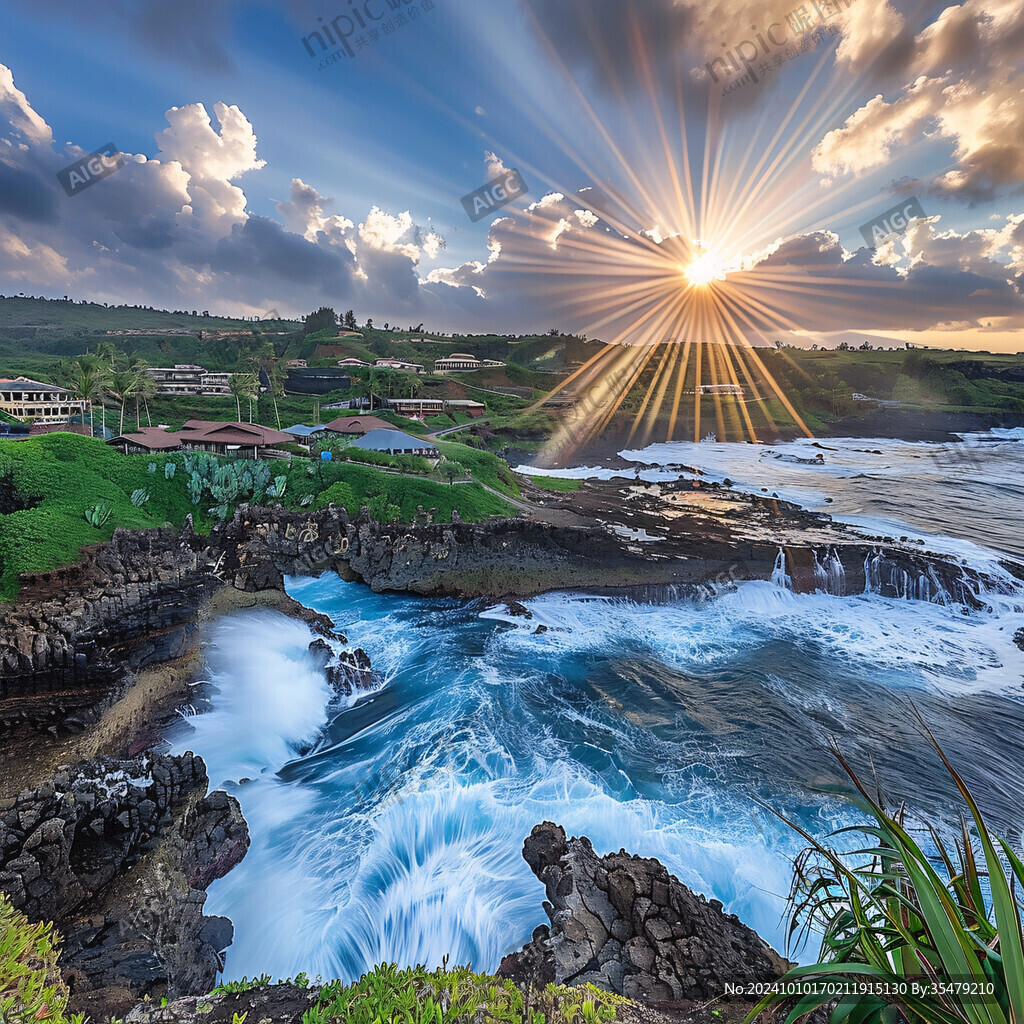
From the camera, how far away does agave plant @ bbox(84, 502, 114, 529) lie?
24.7 m

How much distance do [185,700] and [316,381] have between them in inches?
2880

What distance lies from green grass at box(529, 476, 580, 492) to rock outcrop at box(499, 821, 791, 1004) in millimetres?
37918

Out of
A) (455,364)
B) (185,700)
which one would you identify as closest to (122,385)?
(185,700)

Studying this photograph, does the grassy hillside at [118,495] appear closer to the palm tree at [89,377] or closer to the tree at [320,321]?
the palm tree at [89,377]

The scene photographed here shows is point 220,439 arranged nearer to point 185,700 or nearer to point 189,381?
point 185,700

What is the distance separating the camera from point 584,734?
54.4 feet

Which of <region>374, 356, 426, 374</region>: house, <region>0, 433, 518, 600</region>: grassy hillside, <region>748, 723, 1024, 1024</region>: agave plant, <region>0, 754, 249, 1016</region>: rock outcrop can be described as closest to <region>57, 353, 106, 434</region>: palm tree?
<region>0, 433, 518, 600</region>: grassy hillside

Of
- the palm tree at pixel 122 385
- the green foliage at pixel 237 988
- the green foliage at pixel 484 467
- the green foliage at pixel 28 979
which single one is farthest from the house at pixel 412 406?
the green foliage at pixel 237 988

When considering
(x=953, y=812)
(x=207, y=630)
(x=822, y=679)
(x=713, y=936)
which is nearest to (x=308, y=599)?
(x=207, y=630)

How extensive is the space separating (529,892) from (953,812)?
40.1 feet

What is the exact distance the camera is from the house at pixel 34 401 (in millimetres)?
43562

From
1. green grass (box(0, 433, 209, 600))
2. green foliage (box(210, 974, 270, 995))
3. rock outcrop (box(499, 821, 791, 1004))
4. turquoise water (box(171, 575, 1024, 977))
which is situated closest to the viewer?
green foliage (box(210, 974, 270, 995))

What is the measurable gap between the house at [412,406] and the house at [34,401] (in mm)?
33568

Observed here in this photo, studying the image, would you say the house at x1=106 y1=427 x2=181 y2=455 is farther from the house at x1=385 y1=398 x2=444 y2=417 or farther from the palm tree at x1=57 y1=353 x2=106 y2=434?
the house at x1=385 y1=398 x2=444 y2=417
